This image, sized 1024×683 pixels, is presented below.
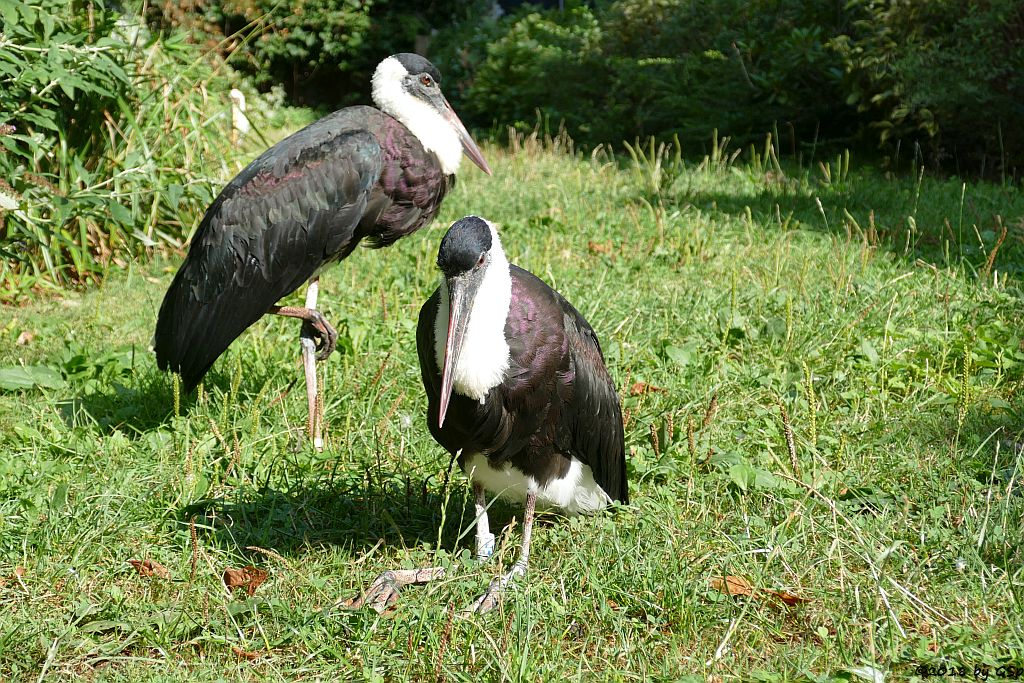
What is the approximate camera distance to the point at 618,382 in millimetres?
4305

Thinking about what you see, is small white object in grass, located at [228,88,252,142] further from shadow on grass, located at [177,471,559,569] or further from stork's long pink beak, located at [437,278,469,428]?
stork's long pink beak, located at [437,278,469,428]

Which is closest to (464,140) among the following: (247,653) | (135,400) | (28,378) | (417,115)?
(417,115)

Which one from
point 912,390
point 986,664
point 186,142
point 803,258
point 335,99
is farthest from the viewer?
point 335,99

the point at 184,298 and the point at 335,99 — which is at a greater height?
the point at 184,298

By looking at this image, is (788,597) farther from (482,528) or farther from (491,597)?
(482,528)

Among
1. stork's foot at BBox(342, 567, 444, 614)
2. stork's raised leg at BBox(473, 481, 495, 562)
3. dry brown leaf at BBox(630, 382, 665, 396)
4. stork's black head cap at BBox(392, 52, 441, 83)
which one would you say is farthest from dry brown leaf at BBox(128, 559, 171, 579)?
stork's black head cap at BBox(392, 52, 441, 83)

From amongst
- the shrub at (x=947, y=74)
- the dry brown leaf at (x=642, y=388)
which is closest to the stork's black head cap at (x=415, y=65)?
the dry brown leaf at (x=642, y=388)

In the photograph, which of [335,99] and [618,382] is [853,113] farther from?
[335,99]

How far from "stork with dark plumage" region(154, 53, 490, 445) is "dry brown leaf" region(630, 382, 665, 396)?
1204 millimetres

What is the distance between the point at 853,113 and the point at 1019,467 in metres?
6.07

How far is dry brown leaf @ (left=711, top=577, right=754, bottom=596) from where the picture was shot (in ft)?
9.39

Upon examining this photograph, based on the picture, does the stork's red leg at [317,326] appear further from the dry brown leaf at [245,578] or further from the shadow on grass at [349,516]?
the dry brown leaf at [245,578]

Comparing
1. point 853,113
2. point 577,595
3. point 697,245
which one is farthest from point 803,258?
point 853,113

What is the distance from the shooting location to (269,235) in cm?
424
